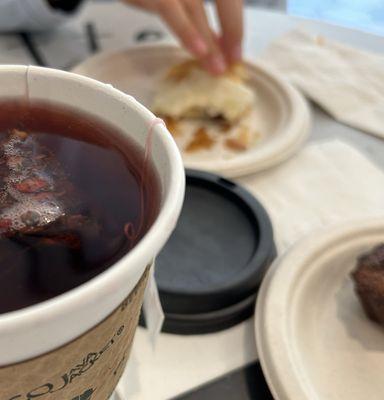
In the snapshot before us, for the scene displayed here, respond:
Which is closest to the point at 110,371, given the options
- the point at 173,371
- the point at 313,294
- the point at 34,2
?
the point at 173,371

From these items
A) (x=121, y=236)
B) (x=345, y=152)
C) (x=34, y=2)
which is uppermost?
(x=121, y=236)

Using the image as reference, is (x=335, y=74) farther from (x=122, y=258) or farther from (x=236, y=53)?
(x=122, y=258)

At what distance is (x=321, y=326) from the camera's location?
687mm

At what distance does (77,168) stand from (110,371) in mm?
161

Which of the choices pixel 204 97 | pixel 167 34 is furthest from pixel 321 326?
pixel 167 34

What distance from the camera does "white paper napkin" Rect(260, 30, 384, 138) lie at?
43.2 inches

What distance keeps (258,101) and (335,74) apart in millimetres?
182

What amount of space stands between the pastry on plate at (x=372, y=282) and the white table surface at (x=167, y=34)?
0.15 m

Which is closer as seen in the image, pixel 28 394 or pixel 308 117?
pixel 28 394

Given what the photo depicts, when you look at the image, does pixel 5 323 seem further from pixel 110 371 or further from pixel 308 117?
pixel 308 117

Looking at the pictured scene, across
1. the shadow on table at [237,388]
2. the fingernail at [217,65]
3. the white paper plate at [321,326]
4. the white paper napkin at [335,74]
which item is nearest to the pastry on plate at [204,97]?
the fingernail at [217,65]

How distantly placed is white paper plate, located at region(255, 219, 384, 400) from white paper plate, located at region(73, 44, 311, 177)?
0.23m

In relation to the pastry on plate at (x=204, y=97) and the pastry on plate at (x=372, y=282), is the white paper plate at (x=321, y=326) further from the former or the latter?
the pastry on plate at (x=204, y=97)

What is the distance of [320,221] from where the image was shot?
0.85 metres
